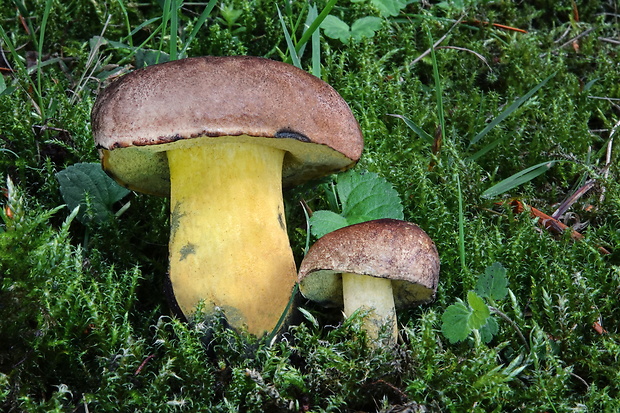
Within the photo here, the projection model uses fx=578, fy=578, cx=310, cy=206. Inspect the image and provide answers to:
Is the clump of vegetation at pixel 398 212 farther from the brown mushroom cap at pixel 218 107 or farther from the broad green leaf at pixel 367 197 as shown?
the brown mushroom cap at pixel 218 107

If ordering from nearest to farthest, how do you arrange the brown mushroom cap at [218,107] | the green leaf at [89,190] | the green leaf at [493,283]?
the brown mushroom cap at [218,107], the green leaf at [493,283], the green leaf at [89,190]

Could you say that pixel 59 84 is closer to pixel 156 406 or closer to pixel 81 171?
pixel 81 171

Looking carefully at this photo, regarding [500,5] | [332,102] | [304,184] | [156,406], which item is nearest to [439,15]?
[500,5]

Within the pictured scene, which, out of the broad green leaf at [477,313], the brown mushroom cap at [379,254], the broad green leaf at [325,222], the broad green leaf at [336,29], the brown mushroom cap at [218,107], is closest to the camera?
the brown mushroom cap at [218,107]

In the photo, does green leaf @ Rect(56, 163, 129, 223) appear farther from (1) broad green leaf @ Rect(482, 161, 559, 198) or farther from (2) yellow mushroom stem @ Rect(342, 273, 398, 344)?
(1) broad green leaf @ Rect(482, 161, 559, 198)

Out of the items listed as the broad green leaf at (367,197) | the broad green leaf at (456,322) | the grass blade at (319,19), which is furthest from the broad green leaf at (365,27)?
the broad green leaf at (456,322)

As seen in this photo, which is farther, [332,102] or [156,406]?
[332,102]

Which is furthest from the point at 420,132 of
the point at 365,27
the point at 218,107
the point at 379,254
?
the point at 218,107
